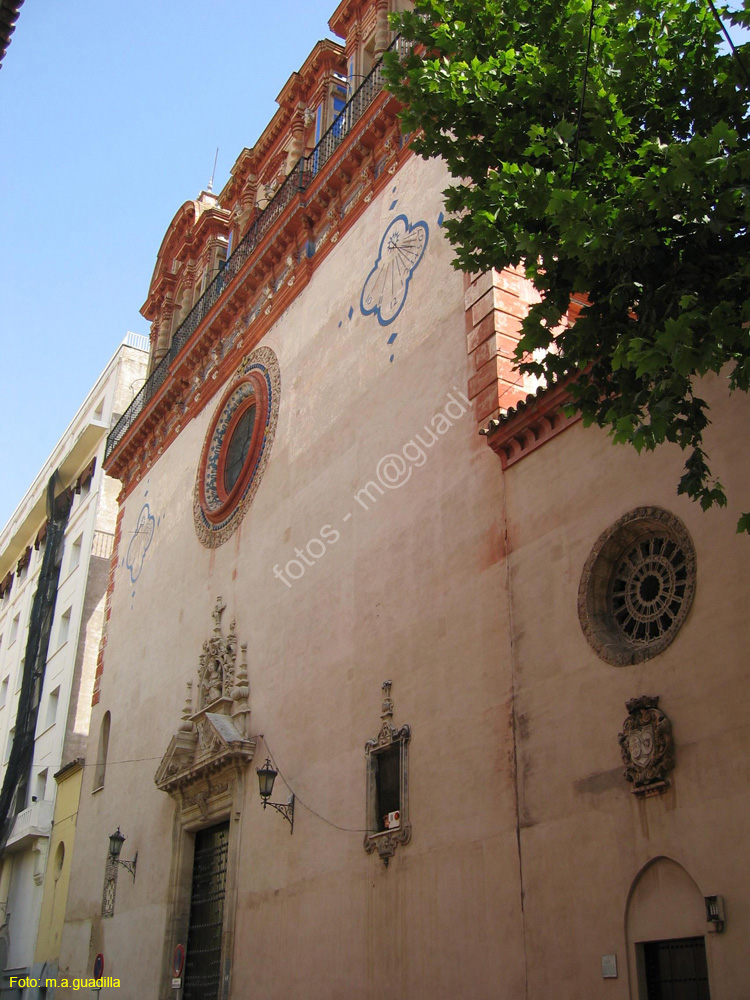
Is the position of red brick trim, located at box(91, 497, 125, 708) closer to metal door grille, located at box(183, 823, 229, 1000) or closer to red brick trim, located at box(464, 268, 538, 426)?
metal door grille, located at box(183, 823, 229, 1000)

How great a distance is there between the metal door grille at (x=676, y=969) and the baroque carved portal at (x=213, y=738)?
7823 millimetres

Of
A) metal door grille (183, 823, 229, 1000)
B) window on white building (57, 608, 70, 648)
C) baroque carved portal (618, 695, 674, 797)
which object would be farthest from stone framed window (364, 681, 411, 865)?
window on white building (57, 608, 70, 648)

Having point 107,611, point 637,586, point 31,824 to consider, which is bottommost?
point 637,586

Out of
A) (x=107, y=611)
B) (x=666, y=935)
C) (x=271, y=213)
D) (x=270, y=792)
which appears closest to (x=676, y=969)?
(x=666, y=935)

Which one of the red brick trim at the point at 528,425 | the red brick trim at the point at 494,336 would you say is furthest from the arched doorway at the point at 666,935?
the red brick trim at the point at 494,336

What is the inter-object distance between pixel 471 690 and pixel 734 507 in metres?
3.49

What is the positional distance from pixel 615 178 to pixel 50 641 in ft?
82.7

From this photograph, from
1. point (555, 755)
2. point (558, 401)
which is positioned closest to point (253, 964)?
point (555, 755)

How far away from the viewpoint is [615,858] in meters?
8.05

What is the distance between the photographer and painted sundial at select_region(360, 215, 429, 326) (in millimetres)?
14062

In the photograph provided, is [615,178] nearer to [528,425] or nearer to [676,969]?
[528,425]

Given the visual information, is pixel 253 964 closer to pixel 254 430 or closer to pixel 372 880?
pixel 372 880

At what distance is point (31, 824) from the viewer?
78.9ft

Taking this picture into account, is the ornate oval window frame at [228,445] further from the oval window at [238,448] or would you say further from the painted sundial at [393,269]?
the painted sundial at [393,269]
